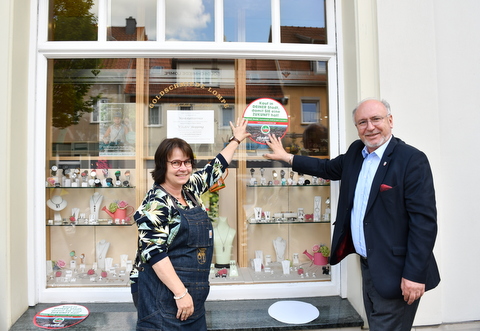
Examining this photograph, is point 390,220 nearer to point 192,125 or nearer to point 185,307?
point 185,307

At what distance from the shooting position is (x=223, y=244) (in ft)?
11.8

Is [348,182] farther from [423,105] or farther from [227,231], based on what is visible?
[227,231]

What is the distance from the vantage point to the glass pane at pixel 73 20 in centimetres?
331

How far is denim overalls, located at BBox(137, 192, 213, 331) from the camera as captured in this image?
1933 millimetres

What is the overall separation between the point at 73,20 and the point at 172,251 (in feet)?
9.06

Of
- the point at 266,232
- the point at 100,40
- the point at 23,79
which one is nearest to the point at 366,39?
the point at 266,232

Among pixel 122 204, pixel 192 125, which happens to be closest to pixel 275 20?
pixel 192 125

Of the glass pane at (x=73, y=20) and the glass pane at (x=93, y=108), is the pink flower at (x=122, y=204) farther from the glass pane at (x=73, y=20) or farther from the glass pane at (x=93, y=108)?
the glass pane at (x=73, y=20)

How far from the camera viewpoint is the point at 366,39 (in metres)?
2.90

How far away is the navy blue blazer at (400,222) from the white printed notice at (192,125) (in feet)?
6.53

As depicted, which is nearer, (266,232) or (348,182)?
(348,182)

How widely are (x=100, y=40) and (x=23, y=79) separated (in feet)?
2.56

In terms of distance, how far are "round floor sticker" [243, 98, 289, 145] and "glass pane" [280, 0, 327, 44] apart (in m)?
0.66

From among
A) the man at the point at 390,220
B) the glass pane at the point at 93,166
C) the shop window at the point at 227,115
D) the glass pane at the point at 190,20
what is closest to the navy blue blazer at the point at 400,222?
the man at the point at 390,220
